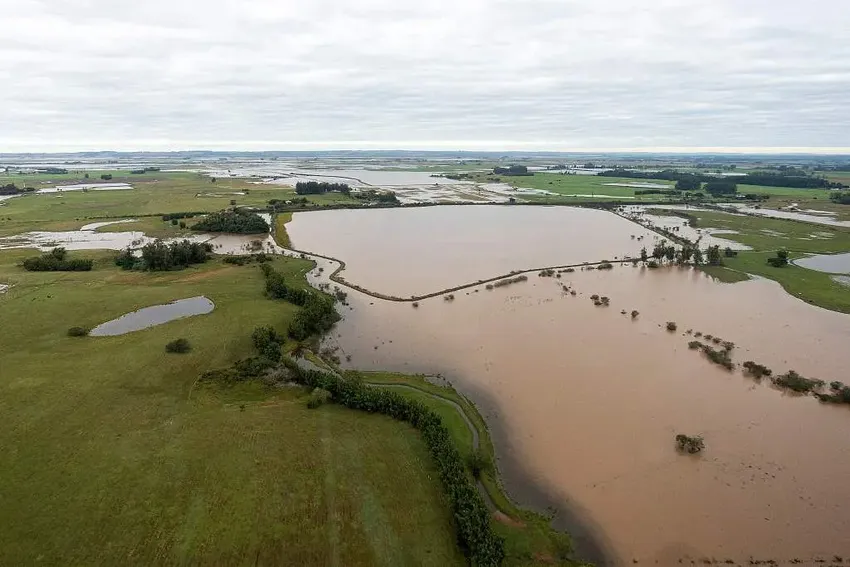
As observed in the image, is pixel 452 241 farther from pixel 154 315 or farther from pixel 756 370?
pixel 756 370

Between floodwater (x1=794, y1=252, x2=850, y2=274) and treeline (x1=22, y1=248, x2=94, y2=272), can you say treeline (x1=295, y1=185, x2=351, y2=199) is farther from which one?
floodwater (x1=794, y1=252, x2=850, y2=274)

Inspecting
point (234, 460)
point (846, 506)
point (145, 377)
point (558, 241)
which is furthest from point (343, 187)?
point (846, 506)

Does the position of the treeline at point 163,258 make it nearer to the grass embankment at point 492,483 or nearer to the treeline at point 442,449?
the treeline at point 442,449

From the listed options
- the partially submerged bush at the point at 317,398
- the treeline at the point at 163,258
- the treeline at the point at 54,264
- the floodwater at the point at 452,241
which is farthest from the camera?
the floodwater at the point at 452,241

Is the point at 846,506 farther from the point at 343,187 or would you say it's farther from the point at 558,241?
the point at 343,187

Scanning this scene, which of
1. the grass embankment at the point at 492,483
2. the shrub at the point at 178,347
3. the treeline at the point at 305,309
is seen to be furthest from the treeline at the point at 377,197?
the grass embankment at the point at 492,483

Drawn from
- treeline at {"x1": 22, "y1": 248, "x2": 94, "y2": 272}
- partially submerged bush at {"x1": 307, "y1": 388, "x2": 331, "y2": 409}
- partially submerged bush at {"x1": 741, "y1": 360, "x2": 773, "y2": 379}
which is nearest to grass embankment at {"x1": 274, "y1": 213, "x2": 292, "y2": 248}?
treeline at {"x1": 22, "y1": 248, "x2": 94, "y2": 272}
